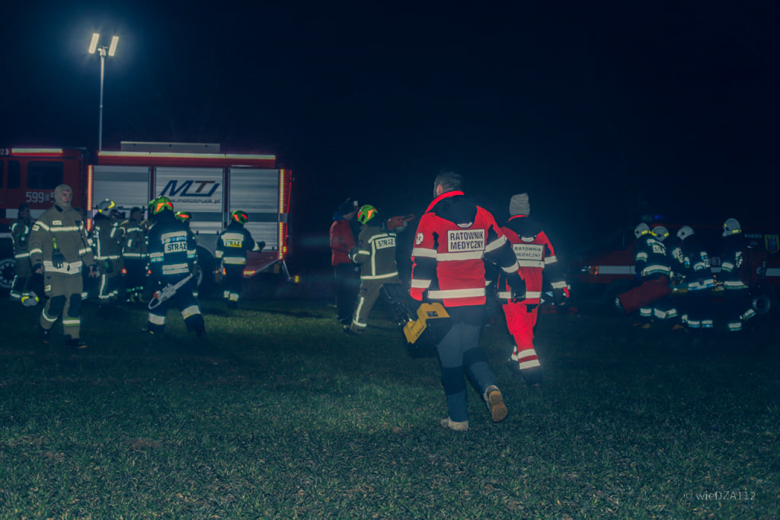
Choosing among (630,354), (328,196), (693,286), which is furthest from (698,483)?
(328,196)

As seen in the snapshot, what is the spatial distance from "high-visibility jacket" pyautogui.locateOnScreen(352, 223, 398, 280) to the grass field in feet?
5.86

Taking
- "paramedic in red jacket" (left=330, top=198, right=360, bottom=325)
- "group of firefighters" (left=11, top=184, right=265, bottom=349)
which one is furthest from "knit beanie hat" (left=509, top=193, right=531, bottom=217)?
"group of firefighters" (left=11, top=184, right=265, bottom=349)

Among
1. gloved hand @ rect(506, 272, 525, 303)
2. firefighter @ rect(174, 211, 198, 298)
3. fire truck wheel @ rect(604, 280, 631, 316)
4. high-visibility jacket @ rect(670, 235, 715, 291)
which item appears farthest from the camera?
fire truck wheel @ rect(604, 280, 631, 316)

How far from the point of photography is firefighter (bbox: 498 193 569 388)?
22.1 feet

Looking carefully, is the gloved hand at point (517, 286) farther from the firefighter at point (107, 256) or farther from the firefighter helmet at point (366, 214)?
the firefighter at point (107, 256)

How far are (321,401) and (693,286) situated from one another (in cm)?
774

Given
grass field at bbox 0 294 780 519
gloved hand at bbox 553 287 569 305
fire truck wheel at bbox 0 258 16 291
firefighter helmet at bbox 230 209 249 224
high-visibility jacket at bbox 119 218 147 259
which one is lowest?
grass field at bbox 0 294 780 519

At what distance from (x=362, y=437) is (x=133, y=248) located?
931 centimetres

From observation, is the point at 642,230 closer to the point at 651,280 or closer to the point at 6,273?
the point at 651,280

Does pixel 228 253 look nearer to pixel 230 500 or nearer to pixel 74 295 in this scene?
pixel 74 295

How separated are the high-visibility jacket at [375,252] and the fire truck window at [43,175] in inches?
353

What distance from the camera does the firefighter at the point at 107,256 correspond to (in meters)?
12.6

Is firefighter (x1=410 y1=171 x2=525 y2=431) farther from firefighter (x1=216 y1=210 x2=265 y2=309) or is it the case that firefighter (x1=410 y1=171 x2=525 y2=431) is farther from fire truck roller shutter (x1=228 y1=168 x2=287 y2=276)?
fire truck roller shutter (x1=228 y1=168 x2=287 y2=276)

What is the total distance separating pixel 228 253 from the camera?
12.6 m
